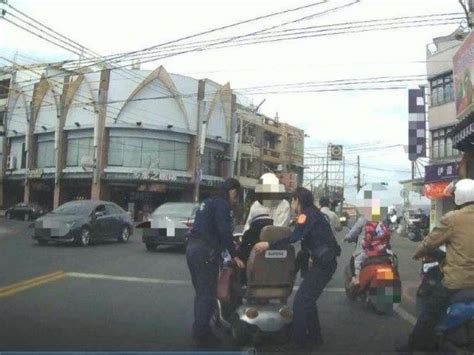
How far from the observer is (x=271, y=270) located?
568 cm

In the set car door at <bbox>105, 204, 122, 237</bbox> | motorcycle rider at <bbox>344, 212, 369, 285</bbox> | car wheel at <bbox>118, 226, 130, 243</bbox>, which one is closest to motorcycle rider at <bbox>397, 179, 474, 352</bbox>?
motorcycle rider at <bbox>344, 212, 369, 285</bbox>

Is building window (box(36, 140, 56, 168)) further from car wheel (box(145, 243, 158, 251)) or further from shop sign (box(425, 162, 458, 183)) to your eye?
car wheel (box(145, 243, 158, 251))

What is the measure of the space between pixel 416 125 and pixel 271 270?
2667cm

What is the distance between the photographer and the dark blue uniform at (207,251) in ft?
18.5

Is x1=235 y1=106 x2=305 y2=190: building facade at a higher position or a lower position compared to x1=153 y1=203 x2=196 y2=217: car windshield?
higher

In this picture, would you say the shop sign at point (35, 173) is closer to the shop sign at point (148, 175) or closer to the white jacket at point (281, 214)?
the shop sign at point (148, 175)

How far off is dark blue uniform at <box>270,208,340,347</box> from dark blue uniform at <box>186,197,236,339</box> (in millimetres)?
549

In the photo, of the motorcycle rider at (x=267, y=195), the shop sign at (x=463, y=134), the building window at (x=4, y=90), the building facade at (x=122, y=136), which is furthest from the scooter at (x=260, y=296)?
the building window at (x=4, y=90)

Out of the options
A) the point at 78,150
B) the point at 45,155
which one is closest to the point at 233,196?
the point at 78,150

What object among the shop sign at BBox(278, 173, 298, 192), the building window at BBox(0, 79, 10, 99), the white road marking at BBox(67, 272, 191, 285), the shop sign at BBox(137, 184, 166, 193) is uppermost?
the building window at BBox(0, 79, 10, 99)

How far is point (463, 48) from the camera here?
48.1 feet

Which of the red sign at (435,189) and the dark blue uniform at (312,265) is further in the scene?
the red sign at (435,189)

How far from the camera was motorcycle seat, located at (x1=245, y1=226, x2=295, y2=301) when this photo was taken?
5.61 m

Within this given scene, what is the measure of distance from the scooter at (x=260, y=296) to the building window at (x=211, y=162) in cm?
4080
